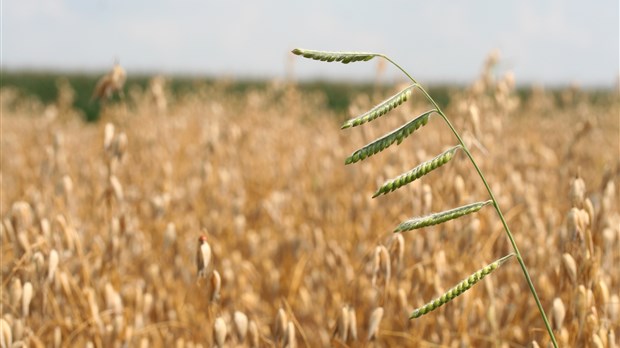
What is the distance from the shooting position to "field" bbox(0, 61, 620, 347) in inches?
65.8

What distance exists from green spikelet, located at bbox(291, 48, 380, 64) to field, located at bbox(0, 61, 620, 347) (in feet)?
2.33

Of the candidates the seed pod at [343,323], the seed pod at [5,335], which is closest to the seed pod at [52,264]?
the seed pod at [5,335]

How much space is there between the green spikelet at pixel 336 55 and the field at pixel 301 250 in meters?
0.71

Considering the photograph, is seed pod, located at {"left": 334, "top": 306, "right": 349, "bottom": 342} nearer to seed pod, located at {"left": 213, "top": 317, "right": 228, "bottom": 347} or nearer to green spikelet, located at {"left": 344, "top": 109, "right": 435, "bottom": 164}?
seed pod, located at {"left": 213, "top": 317, "right": 228, "bottom": 347}

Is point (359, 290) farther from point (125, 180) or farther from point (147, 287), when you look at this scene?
point (125, 180)

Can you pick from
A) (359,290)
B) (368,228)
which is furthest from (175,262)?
(368,228)

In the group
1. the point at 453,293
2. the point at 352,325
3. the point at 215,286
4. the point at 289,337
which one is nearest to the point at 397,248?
the point at 352,325

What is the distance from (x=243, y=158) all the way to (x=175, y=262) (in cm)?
229

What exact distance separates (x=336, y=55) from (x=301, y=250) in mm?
2292

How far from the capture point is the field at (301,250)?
1672 mm

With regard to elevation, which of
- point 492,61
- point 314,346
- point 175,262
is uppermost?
point 492,61

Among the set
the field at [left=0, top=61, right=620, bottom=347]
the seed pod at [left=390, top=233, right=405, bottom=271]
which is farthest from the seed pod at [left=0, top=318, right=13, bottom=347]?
the seed pod at [left=390, top=233, right=405, bottom=271]

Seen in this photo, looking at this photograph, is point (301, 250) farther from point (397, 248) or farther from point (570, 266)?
point (570, 266)

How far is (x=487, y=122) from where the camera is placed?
3408 mm
